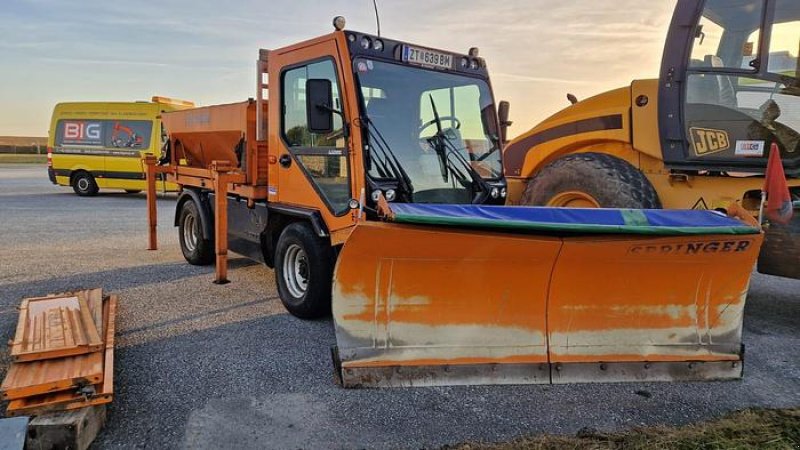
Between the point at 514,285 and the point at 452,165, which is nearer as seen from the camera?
the point at 514,285

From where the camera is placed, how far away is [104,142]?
16125 mm

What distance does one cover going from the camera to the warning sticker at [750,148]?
4.63 metres

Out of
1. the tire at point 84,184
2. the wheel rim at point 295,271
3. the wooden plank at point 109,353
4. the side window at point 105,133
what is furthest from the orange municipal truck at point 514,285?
the tire at point 84,184

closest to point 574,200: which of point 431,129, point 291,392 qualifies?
point 431,129

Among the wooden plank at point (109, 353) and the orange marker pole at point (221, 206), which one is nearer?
the wooden plank at point (109, 353)

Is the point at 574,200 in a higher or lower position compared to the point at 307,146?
lower

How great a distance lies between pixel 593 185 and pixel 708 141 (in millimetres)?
1003

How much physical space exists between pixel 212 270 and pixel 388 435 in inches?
187

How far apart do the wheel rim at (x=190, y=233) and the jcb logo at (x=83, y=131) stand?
34.4 feet

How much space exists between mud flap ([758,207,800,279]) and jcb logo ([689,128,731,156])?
0.76 m

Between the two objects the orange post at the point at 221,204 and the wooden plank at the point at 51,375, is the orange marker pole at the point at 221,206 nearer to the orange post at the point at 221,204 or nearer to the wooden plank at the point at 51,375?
the orange post at the point at 221,204

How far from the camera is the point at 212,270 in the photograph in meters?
7.14

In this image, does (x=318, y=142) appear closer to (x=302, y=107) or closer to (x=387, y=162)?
(x=302, y=107)

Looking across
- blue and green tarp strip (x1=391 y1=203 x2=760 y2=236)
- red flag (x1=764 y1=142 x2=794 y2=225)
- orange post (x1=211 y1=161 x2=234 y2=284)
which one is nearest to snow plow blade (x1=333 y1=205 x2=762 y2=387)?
blue and green tarp strip (x1=391 y1=203 x2=760 y2=236)
